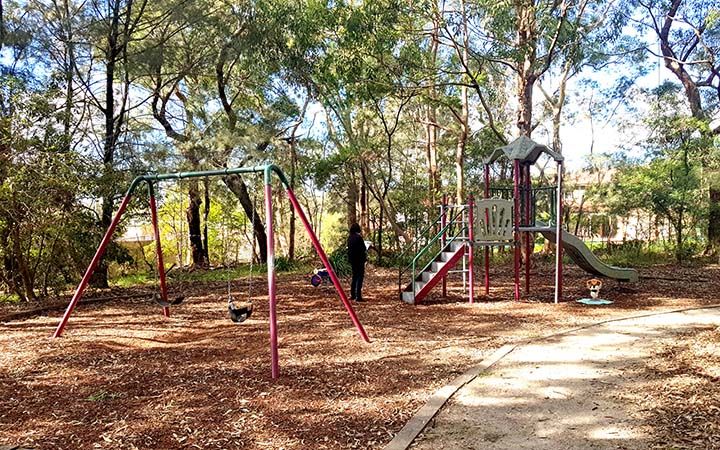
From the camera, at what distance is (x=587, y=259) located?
34.1ft

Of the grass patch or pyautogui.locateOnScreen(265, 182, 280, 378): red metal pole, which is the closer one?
the grass patch

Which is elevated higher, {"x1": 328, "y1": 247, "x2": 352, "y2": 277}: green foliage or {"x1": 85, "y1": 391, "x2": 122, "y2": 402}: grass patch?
{"x1": 328, "y1": 247, "x2": 352, "y2": 277}: green foliage

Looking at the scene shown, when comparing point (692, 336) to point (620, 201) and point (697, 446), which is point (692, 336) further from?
point (620, 201)

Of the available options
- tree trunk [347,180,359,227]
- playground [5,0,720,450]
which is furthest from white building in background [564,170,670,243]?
tree trunk [347,180,359,227]

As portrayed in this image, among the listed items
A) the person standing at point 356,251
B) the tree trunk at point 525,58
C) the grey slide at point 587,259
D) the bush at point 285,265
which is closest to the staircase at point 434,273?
the person standing at point 356,251

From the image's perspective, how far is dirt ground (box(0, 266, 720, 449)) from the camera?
381cm

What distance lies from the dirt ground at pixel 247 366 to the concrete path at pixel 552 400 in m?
0.38

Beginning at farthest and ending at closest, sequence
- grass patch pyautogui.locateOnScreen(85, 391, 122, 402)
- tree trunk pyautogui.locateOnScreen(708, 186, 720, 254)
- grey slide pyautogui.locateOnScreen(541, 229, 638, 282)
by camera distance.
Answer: tree trunk pyautogui.locateOnScreen(708, 186, 720, 254), grey slide pyautogui.locateOnScreen(541, 229, 638, 282), grass patch pyautogui.locateOnScreen(85, 391, 122, 402)

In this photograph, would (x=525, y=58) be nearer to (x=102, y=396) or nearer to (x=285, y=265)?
(x=285, y=265)

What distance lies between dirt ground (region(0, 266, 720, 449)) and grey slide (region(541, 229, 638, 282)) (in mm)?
478

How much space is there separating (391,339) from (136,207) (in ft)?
23.9

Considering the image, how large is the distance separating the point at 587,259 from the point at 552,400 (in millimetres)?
6855

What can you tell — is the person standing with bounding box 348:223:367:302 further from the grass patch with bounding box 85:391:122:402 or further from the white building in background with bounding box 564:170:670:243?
the white building in background with bounding box 564:170:670:243

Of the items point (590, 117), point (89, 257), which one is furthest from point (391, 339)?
point (590, 117)
